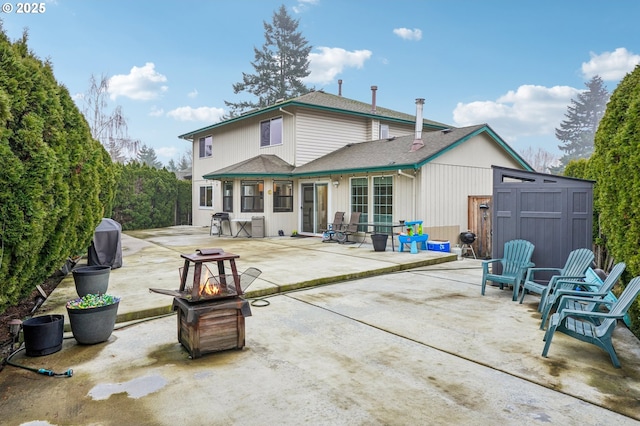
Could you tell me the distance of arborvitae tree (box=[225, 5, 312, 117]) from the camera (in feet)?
114

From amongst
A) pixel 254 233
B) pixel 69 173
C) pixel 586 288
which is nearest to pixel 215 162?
pixel 254 233

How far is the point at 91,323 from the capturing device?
146 inches

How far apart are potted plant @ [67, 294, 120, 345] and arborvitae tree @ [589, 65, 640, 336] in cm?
545

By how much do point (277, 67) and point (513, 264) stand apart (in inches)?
1314

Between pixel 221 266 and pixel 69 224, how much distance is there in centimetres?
218

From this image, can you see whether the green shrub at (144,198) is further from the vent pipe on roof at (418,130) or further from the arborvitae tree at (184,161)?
the arborvitae tree at (184,161)

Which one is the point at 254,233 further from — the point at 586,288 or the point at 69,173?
the point at 586,288

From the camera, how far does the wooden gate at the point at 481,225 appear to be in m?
10.3

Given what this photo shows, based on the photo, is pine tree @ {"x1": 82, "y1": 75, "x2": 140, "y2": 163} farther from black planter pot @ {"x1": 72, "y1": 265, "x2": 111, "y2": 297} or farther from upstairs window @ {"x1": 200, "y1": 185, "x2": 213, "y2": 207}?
black planter pot @ {"x1": 72, "y1": 265, "x2": 111, "y2": 297}

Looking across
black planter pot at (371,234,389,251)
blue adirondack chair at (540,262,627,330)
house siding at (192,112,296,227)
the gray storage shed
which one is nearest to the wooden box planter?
blue adirondack chair at (540,262,627,330)

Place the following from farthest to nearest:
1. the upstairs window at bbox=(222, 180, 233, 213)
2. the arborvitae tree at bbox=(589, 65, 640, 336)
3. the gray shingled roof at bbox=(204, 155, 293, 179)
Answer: the upstairs window at bbox=(222, 180, 233, 213) < the gray shingled roof at bbox=(204, 155, 293, 179) < the arborvitae tree at bbox=(589, 65, 640, 336)

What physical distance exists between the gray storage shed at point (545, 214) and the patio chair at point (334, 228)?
20.6ft

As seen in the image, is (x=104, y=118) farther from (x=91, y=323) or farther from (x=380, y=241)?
(x=91, y=323)

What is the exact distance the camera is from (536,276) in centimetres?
591
